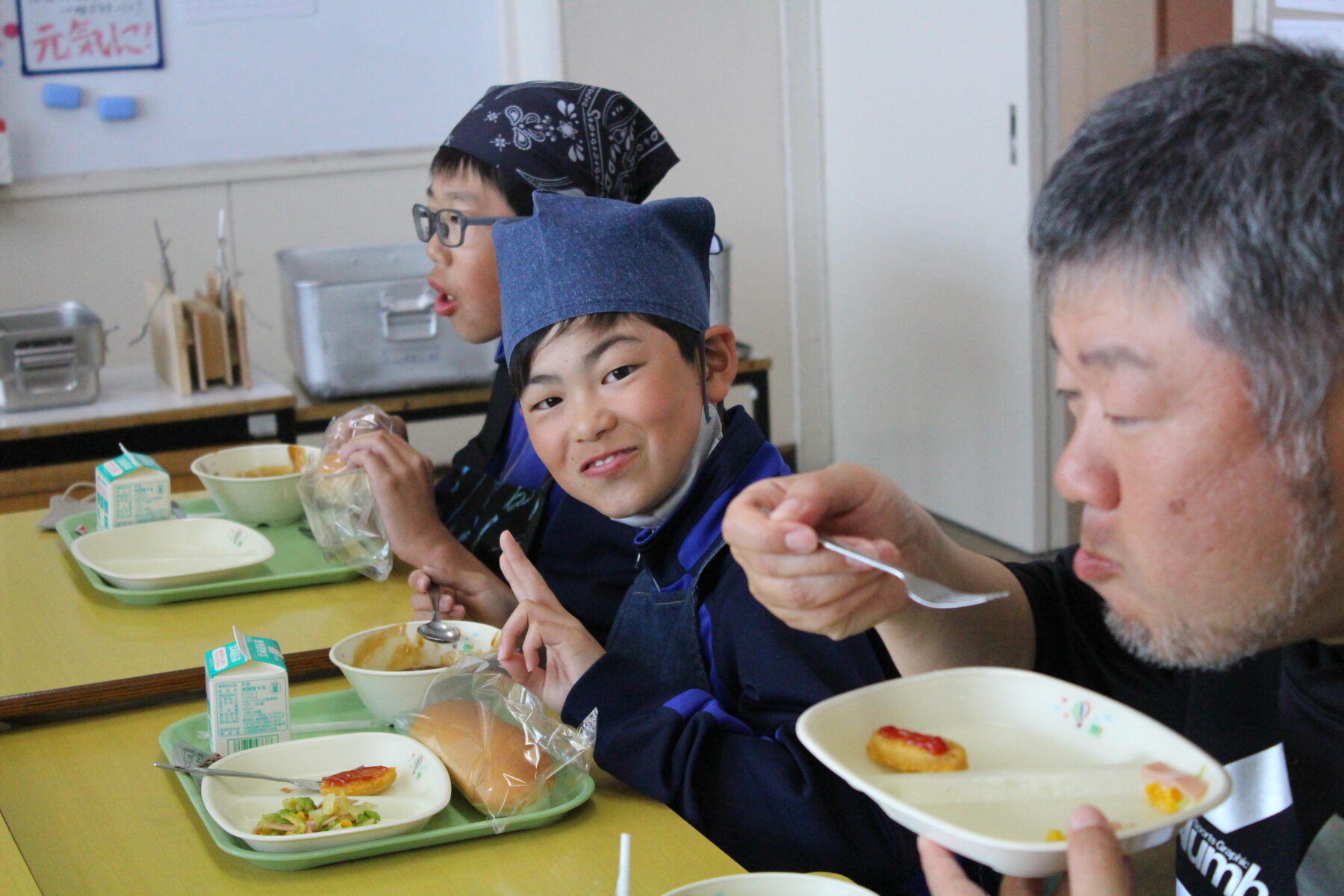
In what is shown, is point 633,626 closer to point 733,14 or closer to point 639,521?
point 639,521

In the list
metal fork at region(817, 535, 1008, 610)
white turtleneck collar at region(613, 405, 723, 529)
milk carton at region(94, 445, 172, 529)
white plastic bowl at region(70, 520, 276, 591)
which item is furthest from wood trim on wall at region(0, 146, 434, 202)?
metal fork at region(817, 535, 1008, 610)

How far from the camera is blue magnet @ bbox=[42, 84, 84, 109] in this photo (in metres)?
4.24

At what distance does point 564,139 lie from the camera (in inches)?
79.5

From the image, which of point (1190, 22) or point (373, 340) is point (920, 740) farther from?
point (1190, 22)

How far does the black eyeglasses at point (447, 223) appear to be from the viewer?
81.7 inches

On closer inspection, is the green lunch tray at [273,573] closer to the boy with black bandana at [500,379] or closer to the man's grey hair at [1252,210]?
the boy with black bandana at [500,379]

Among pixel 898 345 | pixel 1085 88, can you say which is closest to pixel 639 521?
pixel 1085 88

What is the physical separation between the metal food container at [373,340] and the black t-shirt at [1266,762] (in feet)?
7.86

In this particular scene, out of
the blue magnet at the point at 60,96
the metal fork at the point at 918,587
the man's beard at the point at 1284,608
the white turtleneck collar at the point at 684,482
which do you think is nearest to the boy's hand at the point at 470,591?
the white turtleneck collar at the point at 684,482

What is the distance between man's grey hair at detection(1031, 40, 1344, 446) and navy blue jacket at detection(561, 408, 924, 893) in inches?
21.0

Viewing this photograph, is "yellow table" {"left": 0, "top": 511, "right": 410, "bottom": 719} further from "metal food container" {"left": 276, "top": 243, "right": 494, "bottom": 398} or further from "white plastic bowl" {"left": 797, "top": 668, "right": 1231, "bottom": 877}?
"metal food container" {"left": 276, "top": 243, "right": 494, "bottom": 398}

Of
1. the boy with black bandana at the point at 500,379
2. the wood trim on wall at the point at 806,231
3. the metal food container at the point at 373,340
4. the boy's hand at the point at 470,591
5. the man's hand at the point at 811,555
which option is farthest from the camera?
the wood trim on wall at the point at 806,231

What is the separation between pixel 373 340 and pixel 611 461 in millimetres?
1967

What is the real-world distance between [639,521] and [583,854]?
1.73 ft
